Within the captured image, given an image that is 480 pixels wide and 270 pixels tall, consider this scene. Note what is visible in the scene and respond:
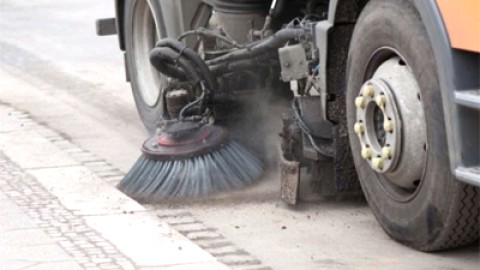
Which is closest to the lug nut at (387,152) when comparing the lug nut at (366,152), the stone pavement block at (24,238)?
the lug nut at (366,152)

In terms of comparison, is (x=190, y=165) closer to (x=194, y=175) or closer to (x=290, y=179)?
(x=194, y=175)

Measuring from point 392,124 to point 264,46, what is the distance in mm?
1617

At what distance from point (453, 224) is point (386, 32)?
96 centimetres

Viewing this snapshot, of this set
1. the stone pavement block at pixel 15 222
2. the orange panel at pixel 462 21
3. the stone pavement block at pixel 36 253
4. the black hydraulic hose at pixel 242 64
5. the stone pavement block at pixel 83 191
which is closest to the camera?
the orange panel at pixel 462 21

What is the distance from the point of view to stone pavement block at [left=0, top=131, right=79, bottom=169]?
8164mm

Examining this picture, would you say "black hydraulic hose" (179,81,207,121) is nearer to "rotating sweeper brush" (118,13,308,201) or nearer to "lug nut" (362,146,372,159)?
"rotating sweeper brush" (118,13,308,201)

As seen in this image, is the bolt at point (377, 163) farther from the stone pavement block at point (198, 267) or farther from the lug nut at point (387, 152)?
the stone pavement block at point (198, 267)

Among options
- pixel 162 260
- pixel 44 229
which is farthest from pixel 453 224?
pixel 44 229

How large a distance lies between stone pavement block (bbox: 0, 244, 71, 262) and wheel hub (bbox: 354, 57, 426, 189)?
1543 mm

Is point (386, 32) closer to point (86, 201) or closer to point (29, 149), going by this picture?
point (86, 201)

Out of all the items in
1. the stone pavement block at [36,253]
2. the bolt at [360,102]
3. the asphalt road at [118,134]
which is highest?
the bolt at [360,102]

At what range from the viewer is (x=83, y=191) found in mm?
7406

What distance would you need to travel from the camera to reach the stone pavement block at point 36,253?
19.7ft

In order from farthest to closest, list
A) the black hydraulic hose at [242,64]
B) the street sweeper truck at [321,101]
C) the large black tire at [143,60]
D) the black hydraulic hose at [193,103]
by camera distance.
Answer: the large black tire at [143,60] < the black hydraulic hose at [193,103] < the black hydraulic hose at [242,64] < the street sweeper truck at [321,101]
